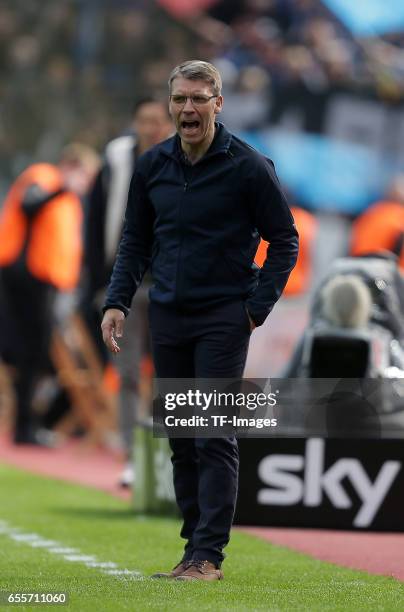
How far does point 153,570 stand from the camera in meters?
6.63

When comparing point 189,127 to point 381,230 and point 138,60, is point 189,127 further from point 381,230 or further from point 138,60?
point 138,60

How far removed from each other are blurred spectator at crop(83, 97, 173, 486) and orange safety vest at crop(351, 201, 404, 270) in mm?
3224

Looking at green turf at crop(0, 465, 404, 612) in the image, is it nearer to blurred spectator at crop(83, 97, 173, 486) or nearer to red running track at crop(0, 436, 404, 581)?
red running track at crop(0, 436, 404, 581)

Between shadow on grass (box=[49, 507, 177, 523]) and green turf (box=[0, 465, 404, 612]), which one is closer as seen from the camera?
green turf (box=[0, 465, 404, 612])

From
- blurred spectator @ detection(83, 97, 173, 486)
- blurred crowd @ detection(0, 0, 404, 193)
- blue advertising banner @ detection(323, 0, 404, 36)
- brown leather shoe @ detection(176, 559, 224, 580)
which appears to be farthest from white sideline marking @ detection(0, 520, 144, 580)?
blue advertising banner @ detection(323, 0, 404, 36)

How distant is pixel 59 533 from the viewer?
27.0ft

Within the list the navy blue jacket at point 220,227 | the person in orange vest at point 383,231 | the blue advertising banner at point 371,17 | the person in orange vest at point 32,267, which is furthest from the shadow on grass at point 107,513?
the blue advertising banner at point 371,17

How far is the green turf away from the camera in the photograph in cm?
559

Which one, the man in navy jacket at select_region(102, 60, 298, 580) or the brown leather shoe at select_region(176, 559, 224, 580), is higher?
the man in navy jacket at select_region(102, 60, 298, 580)

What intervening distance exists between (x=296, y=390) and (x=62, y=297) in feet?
31.5

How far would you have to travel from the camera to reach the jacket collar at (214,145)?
6203mm

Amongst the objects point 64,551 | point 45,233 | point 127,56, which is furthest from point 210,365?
point 127,56

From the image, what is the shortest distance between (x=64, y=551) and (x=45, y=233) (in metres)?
7.79

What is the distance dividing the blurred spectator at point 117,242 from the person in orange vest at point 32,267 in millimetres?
3956
